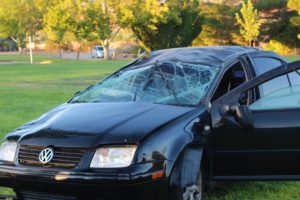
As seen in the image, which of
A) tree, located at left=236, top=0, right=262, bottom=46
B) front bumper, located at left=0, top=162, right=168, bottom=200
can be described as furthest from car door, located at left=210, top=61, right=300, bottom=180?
tree, located at left=236, top=0, right=262, bottom=46

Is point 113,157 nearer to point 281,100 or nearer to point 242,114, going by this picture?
point 242,114

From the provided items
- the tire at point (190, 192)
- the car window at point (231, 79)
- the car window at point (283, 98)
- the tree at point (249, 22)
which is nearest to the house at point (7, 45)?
the tree at point (249, 22)

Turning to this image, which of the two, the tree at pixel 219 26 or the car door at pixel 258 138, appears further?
the tree at pixel 219 26

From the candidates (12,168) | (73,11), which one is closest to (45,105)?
(12,168)

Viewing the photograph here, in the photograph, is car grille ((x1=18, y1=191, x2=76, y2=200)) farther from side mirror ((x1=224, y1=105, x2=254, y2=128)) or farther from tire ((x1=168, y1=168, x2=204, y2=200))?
side mirror ((x1=224, y1=105, x2=254, y2=128))

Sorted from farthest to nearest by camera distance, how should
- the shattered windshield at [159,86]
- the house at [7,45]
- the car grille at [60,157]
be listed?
the house at [7,45]
the shattered windshield at [159,86]
the car grille at [60,157]

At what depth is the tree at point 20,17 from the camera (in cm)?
6500

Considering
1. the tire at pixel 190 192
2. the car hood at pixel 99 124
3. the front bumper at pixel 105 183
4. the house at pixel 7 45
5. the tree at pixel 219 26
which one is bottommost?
the house at pixel 7 45

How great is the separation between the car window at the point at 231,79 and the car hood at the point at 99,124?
651 millimetres

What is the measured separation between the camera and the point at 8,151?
13.4ft

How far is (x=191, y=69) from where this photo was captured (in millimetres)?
4891

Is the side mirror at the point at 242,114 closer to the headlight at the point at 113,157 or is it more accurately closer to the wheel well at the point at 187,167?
the wheel well at the point at 187,167

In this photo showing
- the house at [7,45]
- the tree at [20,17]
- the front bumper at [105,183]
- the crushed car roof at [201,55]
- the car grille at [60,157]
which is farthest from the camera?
the house at [7,45]

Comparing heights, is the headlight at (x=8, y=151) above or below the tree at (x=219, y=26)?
above
